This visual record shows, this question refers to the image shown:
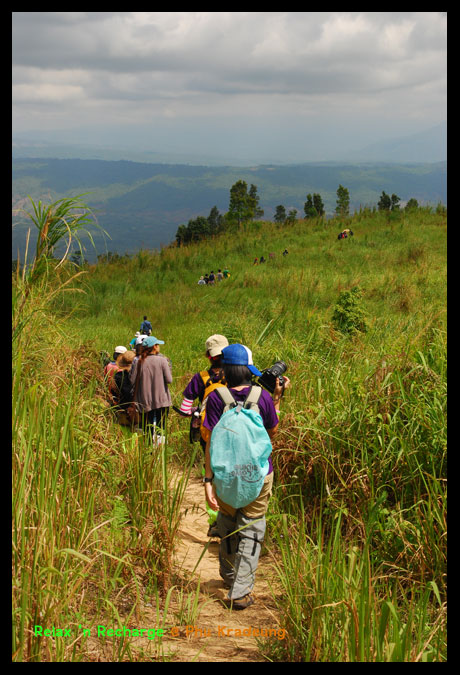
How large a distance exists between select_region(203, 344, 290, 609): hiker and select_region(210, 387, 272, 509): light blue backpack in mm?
114

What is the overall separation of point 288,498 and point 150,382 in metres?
1.98

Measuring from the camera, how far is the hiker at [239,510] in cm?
313

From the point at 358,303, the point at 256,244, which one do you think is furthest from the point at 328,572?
the point at 256,244

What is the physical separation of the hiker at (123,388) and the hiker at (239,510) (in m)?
2.16

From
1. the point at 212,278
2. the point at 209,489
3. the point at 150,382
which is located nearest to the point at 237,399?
the point at 209,489

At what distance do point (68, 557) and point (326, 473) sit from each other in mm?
2165

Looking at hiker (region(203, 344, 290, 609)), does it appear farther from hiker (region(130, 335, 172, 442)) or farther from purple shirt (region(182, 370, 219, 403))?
hiker (region(130, 335, 172, 442))

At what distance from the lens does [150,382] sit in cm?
531

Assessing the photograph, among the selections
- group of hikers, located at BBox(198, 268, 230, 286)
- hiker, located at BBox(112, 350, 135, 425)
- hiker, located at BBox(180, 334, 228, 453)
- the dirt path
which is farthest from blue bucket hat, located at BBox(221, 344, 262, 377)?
group of hikers, located at BBox(198, 268, 230, 286)

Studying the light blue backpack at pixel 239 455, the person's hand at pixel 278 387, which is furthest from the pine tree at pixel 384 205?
the light blue backpack at pixel 239 455

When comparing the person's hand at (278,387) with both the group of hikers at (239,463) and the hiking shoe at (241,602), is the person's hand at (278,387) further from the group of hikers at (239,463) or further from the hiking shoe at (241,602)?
the hiking shoe at (241,602)

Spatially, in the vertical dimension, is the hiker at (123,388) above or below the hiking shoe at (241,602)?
above

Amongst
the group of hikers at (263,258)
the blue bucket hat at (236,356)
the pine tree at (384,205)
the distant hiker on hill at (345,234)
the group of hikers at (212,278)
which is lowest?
the blue bucket hat at (236,356)

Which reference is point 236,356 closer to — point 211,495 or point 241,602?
point 211,495
